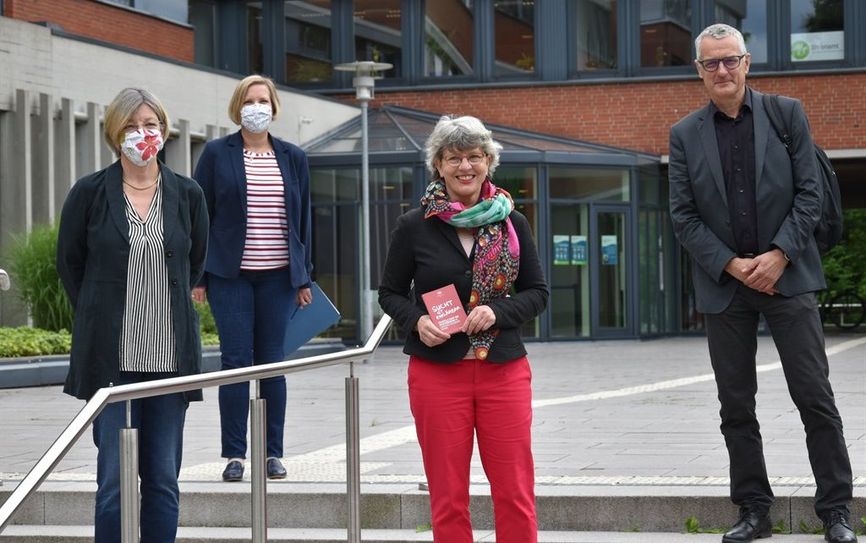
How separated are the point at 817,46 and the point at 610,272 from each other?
523 cm

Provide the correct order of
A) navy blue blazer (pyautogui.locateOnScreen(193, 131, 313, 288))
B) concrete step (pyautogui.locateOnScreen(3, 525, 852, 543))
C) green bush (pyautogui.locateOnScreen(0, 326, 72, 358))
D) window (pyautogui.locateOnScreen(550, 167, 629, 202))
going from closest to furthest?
concrete step (pyautogui.locateOnScreen(3, 525, 852, 543)) → navy blue blazer (pyautogui.locateOnScreen(193, 131, 313, 288)) → green bush (pyautogui.locateOnScreen(0, 326, 72, 358)) → window (pyautogui.locateOnScreen(550, 167, 629, 202))

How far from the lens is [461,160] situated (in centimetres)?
510

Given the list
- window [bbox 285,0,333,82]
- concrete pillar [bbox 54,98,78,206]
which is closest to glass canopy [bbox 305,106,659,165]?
window [bbox 285,0,333,82]

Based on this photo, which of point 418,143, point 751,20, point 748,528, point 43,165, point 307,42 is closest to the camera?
point 748,528

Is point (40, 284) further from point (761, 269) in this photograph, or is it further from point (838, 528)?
point (838, 528)

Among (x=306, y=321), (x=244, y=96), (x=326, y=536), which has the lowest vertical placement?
(x=326, y=536)

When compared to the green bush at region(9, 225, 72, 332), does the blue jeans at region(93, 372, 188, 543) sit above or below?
below

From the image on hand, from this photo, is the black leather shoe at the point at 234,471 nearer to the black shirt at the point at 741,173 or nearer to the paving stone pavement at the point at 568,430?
the paving stone pavement at the point at 568,430

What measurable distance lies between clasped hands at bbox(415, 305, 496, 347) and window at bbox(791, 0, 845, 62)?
Answer: 21.2 meters

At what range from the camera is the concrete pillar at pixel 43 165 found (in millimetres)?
18312

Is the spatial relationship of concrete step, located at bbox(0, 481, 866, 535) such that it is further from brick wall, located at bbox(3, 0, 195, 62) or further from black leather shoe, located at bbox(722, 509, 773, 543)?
brick wall, located at bbox(3, 0, 195, 62)

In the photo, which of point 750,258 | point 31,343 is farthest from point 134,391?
point 31,343

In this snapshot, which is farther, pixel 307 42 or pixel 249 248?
pixel 307 42

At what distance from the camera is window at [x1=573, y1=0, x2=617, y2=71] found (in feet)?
84.3
